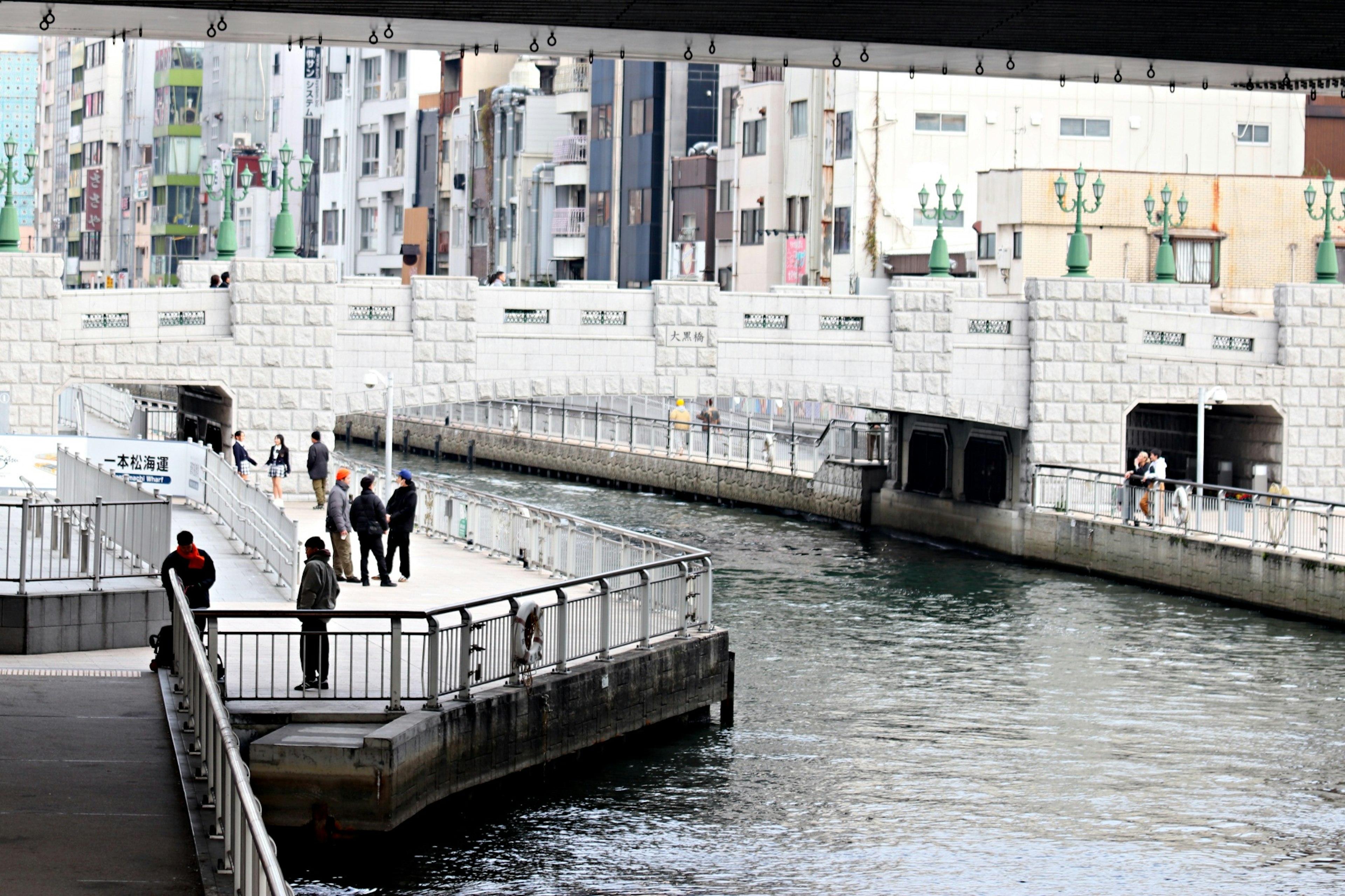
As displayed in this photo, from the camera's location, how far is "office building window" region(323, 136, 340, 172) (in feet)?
360

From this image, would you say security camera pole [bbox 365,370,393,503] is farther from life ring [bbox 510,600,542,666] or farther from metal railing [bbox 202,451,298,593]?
life ring [bbox 510,600,542,666]

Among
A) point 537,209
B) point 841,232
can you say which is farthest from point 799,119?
point 537,209

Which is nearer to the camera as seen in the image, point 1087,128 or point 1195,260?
point 1195,260

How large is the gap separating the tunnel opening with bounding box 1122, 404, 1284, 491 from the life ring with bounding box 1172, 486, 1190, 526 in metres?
7.07

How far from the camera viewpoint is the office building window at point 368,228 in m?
108

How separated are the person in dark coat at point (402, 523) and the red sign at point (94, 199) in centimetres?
11902

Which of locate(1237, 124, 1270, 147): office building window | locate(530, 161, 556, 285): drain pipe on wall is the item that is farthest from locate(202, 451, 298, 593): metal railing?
locate(530, 161, 556, 285): drain pipe on wall

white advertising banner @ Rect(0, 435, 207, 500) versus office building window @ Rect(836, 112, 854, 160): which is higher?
office building window @ Rect(836, 112, 854, 160)

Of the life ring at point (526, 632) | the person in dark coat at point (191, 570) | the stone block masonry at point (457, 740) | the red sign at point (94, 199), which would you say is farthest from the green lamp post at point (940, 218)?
the red sign at point (94, 199)

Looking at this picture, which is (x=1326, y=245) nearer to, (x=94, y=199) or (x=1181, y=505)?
(x=1181, y=505)

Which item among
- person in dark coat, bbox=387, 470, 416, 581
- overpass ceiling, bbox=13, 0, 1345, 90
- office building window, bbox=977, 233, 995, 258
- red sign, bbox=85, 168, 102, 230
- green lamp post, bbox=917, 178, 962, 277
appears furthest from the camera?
red sign, bbox=85, 168, 102, 230

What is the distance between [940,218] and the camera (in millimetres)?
56406

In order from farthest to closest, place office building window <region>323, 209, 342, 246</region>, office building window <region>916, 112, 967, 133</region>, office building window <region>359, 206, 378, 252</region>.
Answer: office building window <region>323, 209, 342, 246</region> < office building window <region>359, 206, 378, 252</region> < office building window <region>916, 112, 967, 133</region>

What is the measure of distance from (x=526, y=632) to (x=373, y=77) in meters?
87.9
